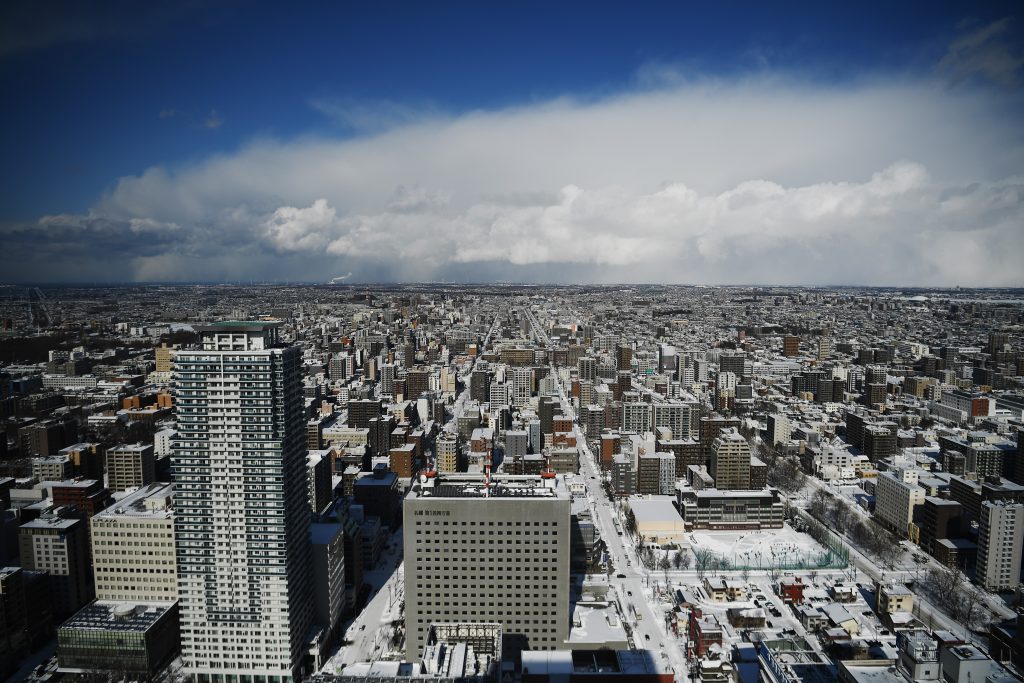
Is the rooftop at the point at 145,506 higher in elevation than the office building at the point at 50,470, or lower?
higher

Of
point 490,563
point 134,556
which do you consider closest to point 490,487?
point 490,563

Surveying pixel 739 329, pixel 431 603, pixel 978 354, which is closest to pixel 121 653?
pixel 431 603

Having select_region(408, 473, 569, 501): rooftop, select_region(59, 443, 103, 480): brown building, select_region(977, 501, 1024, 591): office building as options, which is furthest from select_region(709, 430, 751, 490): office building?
select_region(59, 443, 103, 480): brown building

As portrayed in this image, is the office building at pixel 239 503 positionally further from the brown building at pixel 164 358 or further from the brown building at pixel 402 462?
the brown building at pixel 164 358

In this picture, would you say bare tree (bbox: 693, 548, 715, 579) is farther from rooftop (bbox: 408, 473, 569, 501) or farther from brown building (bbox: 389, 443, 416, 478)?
brown building (bbox: 389, 443, 416, 478)

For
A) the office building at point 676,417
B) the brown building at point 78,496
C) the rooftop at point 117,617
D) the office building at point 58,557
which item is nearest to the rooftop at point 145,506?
the office building at point 58,557
